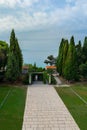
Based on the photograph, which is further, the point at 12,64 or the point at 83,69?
the point at 83,69

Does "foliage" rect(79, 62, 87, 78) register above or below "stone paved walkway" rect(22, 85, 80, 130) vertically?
above

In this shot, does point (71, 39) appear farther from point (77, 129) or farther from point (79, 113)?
point (77, 129)

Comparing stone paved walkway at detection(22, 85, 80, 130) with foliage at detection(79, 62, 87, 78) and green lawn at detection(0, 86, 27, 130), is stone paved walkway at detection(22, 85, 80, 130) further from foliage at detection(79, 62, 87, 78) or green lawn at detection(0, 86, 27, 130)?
foliage at detection(79, 62, 87, 78)

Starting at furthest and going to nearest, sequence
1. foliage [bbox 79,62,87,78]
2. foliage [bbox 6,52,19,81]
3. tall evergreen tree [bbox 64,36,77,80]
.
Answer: tall evergreen tree [bbox 64,36,77,80], foliage [bbox 79,62,87,78], foliage [bbox 6,52,19,81]

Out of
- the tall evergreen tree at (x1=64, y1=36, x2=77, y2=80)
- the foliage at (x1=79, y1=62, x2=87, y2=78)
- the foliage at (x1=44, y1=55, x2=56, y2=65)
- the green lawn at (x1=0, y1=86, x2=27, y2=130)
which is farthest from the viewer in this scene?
the foliage at (x1=44, y1=55, x2=56, y2=65)

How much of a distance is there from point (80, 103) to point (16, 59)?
1692 centimetres

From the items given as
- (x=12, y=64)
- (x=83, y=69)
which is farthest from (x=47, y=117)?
(x=83, y=69)

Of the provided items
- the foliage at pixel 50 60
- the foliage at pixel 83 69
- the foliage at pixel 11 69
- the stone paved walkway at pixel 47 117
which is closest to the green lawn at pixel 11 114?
the stone paved walkway at pixel 47 117

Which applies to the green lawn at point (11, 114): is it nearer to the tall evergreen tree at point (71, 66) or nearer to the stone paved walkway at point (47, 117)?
the stone paved walkway at point (47, 117)

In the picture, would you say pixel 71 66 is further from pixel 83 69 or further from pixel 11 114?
pixel 11 114

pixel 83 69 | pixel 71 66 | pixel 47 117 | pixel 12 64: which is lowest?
pixel 47 117

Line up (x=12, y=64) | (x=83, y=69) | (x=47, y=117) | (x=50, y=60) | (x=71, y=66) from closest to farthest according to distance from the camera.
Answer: (x=47, y=117), (x=12, y=64), (x=83, y=69), (x=71, y=66), (x=50, y=60)

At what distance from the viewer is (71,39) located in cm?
3697

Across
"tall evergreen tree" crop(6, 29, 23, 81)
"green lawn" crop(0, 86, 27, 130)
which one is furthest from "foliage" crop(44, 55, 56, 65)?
"green lawn" crop(0, 86, 27, 130)
